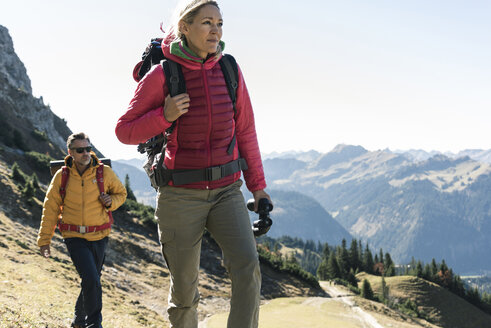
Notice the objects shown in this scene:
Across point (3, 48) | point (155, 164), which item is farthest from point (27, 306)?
point (3, 48)

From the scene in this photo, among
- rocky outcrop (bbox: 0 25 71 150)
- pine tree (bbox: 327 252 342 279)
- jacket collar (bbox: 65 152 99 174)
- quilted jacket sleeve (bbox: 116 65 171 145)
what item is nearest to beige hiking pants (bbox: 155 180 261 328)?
quilted jacket sleeve (bbox: 116 65 171 145)

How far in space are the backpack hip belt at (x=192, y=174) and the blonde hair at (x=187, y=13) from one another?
1.33m

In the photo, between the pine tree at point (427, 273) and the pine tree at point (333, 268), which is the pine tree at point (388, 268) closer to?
the pine tree at point (427, 273)

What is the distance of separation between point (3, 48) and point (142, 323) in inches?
5203

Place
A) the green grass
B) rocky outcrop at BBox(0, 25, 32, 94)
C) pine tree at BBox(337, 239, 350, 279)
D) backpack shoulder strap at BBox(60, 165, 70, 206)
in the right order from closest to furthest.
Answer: backpack shoulder strap at BBox(60, 165, 70, 206) → the green grass → rocky outcrop at BBox(0, 25, 32, 94) → pine tree at BBox(337, 239, 350, 279)

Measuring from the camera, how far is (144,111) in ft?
15.5

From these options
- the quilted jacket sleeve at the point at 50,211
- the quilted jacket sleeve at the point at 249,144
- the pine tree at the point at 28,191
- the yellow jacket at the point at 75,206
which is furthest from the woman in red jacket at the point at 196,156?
the pine tree at the point at 28,191

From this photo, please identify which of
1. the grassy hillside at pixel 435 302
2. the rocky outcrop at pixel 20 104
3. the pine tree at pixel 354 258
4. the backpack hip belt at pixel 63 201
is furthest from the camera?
the pine tree at pixel 354 258

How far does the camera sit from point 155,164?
5047 mm

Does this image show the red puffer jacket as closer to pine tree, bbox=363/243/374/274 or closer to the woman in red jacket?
the woman in red jacket

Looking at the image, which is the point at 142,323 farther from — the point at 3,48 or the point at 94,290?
the point at 3,48

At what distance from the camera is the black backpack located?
15.3 feet

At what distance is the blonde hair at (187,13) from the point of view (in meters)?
4.68

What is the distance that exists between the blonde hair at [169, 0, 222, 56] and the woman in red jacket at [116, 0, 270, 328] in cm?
1
